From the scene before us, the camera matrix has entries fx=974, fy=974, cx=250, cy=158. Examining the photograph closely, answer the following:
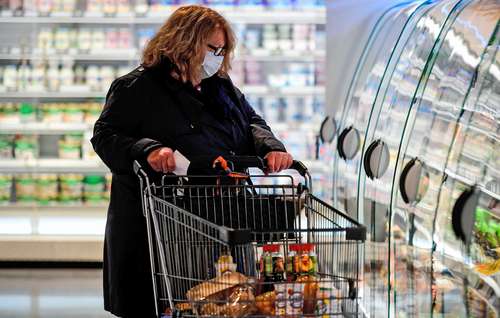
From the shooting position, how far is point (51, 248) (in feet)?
22.5

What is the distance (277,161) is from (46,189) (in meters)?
4.57

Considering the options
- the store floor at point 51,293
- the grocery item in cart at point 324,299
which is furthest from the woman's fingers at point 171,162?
the store floor at point 51,293

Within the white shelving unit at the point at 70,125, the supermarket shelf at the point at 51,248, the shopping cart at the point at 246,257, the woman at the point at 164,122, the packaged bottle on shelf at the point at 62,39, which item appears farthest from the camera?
the packaged bottle on shelf at the point at 62,39

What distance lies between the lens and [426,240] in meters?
3.40

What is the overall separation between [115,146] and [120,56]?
13.6 ft

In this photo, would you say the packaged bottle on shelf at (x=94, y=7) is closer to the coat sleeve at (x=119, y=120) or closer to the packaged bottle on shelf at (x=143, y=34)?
the packaged bottle on shelf at (x=143, y=34)

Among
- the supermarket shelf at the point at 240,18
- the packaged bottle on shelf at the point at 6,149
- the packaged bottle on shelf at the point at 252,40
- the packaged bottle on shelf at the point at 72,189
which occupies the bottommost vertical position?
the packaged bottle on shelf at the point at 72,189

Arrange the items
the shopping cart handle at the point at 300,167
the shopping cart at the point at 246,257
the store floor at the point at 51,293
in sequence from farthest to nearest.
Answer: the store floor at the point at 51,293, the shopping cart handle at the point at 300,167, the shopping cart at the point at 246,257

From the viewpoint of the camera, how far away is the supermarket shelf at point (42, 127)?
7.23m

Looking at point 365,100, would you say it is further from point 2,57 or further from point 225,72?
point 2,57

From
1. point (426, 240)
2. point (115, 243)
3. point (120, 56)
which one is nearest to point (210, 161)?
point (115, 243)

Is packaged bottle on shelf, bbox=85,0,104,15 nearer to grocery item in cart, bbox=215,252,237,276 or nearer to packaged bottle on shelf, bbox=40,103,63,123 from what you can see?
packaged bottle on shelf, bbox=40,103,63,123

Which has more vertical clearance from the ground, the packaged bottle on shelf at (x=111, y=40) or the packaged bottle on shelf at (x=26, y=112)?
the packaged bottle on shelf at (x=111, y=40)

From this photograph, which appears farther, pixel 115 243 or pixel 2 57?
pixel 2 57
